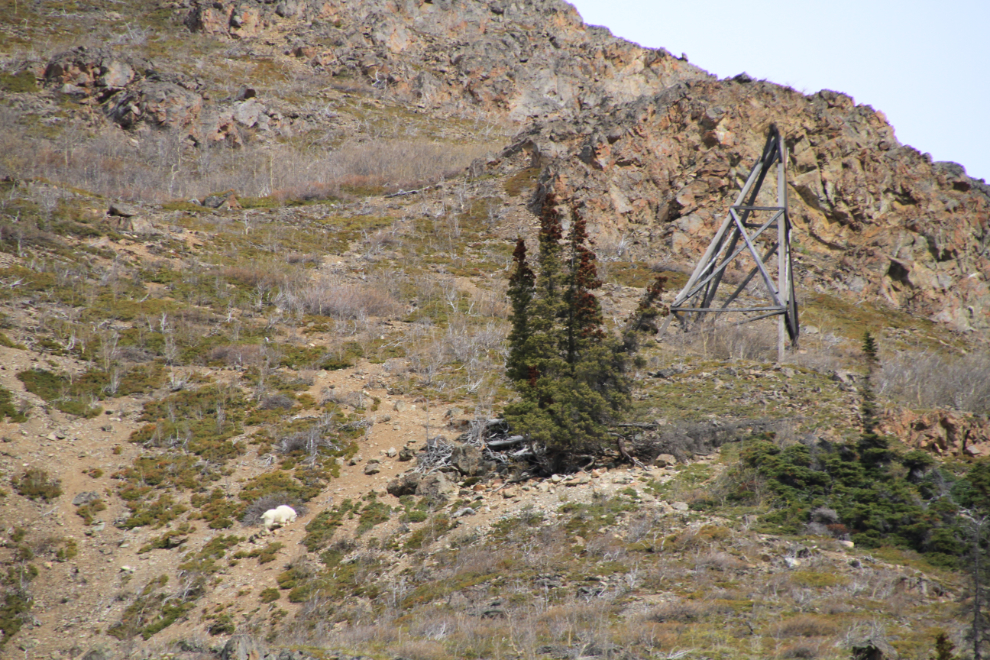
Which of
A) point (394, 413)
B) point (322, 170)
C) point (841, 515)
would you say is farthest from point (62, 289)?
point (322, 170)

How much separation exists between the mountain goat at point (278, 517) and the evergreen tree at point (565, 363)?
15.9 feet

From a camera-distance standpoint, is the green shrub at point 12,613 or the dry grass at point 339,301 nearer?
the green shrub at point 12,613

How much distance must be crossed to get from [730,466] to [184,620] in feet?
31.5

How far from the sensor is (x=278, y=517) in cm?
1190

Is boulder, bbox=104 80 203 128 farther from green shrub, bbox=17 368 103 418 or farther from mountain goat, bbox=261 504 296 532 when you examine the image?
mountain goat, bbox=261 504 296 532

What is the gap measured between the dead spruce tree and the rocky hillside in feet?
3.11

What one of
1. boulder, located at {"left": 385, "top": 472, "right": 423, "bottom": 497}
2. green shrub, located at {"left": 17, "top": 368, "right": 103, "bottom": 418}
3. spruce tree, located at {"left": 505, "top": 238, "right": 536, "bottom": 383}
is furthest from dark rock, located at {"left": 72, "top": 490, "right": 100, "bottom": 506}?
spruce tree, located at {"left": 505, "top": 238, "right": 536, "bottom": 383}

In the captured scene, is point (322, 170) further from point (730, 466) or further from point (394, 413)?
point (730, 466)

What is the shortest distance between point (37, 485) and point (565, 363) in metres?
10.8

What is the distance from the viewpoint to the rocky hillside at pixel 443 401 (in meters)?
7.88

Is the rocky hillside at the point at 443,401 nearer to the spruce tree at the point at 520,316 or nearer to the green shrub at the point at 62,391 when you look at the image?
the green shrub at the point at 62,391

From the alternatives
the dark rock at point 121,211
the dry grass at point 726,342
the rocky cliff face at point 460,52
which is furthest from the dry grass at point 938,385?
the rocky cliff face at point 460,52

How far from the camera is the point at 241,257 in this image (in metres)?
25.0

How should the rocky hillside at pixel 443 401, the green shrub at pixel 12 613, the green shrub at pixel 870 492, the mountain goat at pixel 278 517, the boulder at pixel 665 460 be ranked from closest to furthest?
the rocky hillside at pixel 443 401 → the green shrub at pixel 870 492 → the green shrub at pixel 12 613 → the boulder at pixel 665 460 → the mountain goat at pixel 278 517
